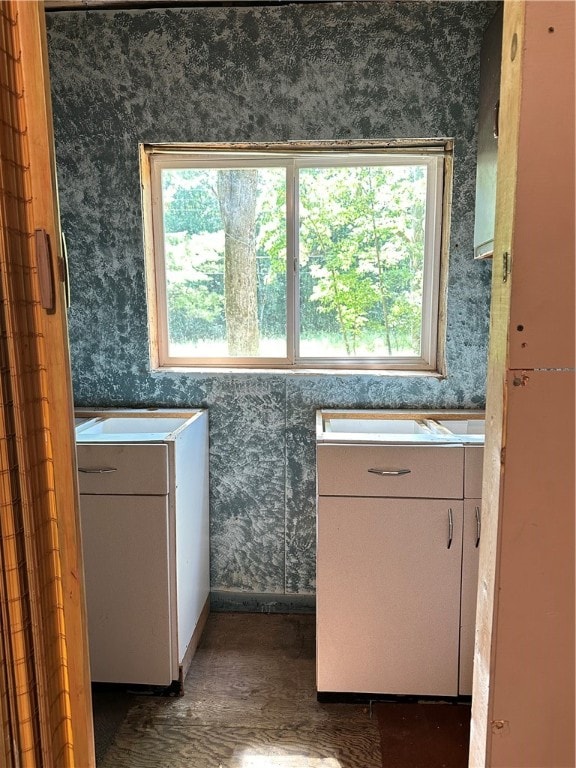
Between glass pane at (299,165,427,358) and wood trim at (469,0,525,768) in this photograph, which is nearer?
wood trim at (469,0,525,768)

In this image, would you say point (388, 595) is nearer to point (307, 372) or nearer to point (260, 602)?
point (260, 602)

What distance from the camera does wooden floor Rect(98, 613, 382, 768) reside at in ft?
4.91

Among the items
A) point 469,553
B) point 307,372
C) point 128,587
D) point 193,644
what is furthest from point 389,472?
point 193,644

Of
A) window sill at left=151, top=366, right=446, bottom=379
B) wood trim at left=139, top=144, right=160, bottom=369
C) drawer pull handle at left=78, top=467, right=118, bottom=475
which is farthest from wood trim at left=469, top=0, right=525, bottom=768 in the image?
wood trim at left=139, top=144, right=160, bottom=369

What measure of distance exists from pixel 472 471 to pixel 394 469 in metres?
0.25

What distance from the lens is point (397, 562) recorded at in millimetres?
1622

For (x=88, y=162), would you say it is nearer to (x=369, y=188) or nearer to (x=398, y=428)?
(x=369, y=188)

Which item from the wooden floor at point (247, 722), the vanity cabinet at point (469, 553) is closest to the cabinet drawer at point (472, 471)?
A: the vanity cabinet at point (469, 553)

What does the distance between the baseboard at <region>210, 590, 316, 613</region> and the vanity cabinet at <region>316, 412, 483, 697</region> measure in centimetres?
56

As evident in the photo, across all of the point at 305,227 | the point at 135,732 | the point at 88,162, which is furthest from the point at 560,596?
the point at 88,162

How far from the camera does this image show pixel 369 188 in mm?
2062

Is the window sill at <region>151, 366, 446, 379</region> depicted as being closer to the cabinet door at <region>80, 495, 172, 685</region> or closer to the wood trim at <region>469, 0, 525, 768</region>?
the cabinet door at <region>80, 495, 172, 685</region>

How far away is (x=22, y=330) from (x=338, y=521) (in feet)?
3.94

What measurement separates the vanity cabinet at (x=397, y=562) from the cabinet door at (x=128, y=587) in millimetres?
543
